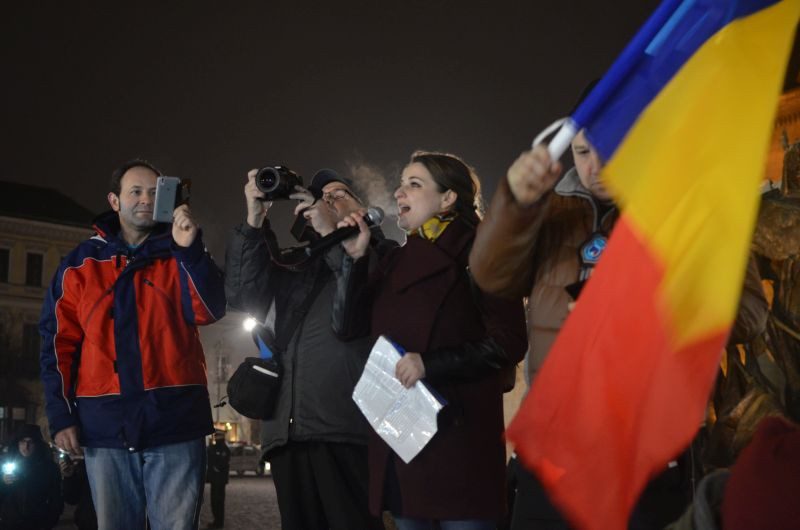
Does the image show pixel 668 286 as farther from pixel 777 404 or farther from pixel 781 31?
pixel 777 404

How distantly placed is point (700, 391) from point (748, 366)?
6108mm

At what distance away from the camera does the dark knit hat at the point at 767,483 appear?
2207 millimetres

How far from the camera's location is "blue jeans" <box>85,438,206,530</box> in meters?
5.90

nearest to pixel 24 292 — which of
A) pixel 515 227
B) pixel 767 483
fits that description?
pixel 515 227

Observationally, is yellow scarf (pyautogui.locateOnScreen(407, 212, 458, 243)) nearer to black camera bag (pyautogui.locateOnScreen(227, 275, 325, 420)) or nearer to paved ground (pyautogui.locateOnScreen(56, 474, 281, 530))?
black camera bag (pyautogui.locateOnScreen(227, 275, 325, 420))

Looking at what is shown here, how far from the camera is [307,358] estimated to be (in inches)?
226

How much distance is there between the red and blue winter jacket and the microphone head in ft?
3.06

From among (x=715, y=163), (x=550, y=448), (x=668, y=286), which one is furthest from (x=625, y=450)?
(x=715, y=163)

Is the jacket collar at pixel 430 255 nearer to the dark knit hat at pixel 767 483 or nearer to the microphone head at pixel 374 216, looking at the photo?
the microphone head at pixel 374 216

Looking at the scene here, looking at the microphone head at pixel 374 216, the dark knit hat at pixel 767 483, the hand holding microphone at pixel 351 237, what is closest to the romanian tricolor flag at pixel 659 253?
the dark knit hat at pixel 767 483

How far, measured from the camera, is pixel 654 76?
9.87ft

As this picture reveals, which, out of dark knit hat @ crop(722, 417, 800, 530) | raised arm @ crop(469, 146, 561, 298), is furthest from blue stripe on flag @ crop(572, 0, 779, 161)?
dark knit hat @ crop(722, 417, 800, 530)

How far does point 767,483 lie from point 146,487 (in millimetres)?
4343

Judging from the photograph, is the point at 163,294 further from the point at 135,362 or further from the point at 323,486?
the point at 323,486
